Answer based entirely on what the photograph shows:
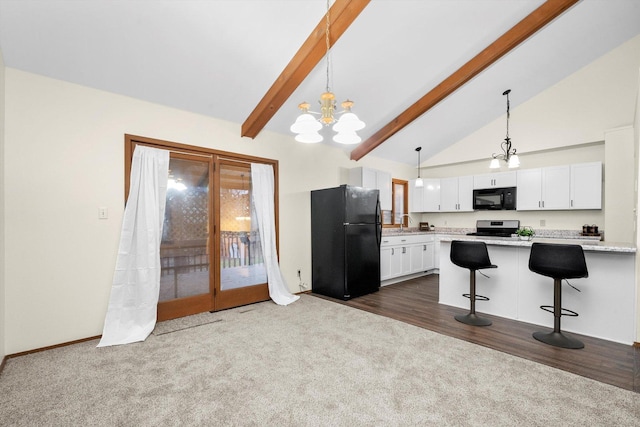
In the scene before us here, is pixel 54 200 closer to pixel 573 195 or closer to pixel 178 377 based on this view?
pixel 178 377

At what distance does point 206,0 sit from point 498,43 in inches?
134

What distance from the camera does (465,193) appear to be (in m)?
6.26

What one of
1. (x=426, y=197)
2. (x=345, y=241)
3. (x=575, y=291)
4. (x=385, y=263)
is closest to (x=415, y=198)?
(x=426, y=197)

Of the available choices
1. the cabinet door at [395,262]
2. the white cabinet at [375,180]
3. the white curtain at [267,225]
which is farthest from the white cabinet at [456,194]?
the white curtain at [267,225]

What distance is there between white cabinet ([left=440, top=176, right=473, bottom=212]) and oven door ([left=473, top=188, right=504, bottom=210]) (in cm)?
12

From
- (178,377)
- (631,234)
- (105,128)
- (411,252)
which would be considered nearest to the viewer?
(178,377)

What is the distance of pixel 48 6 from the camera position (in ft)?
7.29

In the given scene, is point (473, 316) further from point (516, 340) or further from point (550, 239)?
point (550, 239)

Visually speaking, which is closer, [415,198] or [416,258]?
[416,258]

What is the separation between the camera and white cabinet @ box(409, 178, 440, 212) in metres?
6.70

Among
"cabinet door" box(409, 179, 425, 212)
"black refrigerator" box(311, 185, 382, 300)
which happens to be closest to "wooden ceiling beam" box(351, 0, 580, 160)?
"black refrigerator" box(311, 185, 382, 300)

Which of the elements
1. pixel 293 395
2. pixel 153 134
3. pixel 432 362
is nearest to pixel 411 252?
pixel 432 362

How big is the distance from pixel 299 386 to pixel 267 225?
243 centimetres

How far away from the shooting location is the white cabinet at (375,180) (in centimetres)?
538
